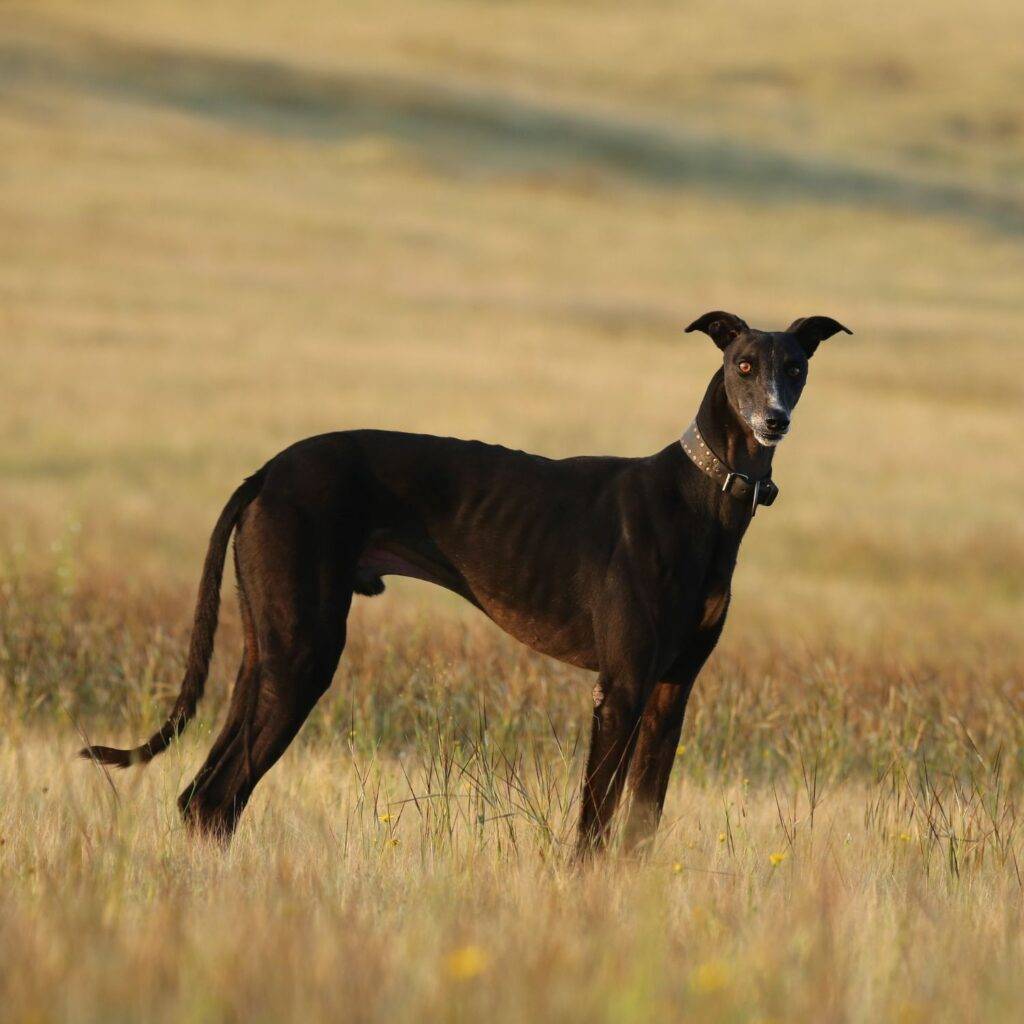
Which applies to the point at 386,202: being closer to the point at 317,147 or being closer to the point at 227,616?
the point at 317,147

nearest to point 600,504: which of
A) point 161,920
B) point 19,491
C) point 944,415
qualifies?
point 161,920

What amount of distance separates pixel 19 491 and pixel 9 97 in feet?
143

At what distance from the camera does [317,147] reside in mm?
59906

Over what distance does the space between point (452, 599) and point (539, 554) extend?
713 centimetres

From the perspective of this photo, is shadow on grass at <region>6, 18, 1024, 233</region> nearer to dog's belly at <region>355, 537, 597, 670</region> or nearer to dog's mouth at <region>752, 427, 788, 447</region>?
dog's belly at <region>355, 537, 597, 670</region>

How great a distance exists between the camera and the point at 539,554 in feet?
19.1

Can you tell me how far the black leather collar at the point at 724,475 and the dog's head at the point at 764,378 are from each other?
5.8 inches

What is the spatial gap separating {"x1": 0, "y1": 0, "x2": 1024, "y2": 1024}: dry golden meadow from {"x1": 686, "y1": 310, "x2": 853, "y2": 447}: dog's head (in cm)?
135

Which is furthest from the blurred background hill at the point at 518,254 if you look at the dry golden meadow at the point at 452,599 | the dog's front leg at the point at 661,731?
the dog's front leg at the point at 661,731

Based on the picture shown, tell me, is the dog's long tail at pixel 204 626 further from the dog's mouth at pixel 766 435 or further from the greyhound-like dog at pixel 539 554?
the dog's mouth at pixel 766 435

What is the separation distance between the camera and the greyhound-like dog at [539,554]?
555 cm

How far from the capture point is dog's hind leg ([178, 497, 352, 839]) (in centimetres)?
571

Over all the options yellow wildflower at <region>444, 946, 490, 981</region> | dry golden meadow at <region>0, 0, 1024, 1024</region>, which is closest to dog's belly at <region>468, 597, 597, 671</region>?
dry golden meadow at <region>0, 0, 1024, 1024</region>

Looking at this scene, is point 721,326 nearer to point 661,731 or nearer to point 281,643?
point 661,731
